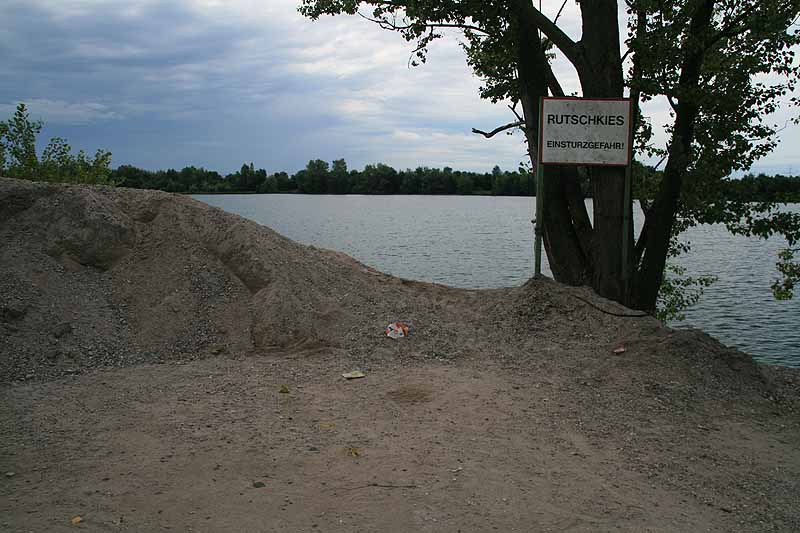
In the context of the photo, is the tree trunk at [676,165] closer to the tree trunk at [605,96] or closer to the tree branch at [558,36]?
the tree trunk at [605,96]

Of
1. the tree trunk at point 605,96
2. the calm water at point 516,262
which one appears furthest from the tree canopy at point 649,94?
the calm water at point 516,262

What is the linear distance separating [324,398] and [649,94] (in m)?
5.92

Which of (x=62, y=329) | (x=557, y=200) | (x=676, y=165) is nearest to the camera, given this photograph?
(x=62, y=329)

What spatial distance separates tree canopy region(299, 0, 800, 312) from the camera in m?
8.55

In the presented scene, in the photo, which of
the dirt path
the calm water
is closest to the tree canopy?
the dirt path

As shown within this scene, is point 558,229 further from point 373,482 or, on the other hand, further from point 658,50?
point 373,482

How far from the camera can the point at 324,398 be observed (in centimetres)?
609

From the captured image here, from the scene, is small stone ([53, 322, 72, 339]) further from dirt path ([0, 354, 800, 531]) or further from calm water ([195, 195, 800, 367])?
calm water ([195, 195, 800, 367])

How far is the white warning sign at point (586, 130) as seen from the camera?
833 centimetres

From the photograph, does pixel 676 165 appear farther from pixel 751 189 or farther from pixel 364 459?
pixel 364 459

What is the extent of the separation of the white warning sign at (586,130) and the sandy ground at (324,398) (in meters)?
1.70

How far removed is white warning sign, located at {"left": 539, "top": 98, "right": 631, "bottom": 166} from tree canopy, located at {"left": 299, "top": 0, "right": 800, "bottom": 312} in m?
0.48

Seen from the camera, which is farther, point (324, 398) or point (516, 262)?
point (516, 262)

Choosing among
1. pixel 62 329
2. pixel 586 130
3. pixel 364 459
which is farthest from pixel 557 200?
pixel 62 329
